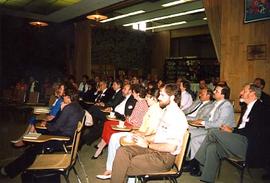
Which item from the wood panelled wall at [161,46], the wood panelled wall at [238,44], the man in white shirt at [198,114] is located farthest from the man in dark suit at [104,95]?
the wood panelled wall at [161,46]

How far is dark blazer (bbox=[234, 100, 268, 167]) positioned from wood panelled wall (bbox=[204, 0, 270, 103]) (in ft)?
7.17

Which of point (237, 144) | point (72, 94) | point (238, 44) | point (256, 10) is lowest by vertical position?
point (237, 144)

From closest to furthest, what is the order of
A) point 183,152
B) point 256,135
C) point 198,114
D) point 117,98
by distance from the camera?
point 183,152, point 256,135, point 198,114, point 117,98

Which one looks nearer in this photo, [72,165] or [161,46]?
[72,165]

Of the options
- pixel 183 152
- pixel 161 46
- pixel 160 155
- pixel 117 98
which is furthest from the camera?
pixel 161 46

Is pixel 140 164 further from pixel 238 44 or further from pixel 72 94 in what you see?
pixel 238 44

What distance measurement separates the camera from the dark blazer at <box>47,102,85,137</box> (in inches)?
138

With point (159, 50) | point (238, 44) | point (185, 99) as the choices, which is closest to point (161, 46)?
point (159, 50)

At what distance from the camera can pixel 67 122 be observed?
3525mm

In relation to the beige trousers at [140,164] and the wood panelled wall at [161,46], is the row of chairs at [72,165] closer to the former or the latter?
the beige trousers at [140,164]

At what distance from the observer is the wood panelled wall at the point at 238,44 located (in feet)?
18.0

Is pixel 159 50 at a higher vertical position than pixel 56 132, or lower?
higher

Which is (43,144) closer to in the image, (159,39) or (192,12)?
(192,12)

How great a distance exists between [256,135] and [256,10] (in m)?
3.18
